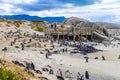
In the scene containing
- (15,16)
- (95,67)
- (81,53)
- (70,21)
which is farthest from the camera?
(15,16)

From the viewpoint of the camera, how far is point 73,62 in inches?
1469

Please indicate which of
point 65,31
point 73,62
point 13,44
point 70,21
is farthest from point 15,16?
point 73,62

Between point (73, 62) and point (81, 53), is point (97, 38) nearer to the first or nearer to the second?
point (81, 53)

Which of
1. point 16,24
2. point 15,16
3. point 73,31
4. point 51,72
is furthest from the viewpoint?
point 15,16

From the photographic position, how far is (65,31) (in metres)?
68.0

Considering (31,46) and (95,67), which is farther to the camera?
(31,46)

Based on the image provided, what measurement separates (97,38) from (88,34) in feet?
6.32

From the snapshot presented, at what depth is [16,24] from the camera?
253ft

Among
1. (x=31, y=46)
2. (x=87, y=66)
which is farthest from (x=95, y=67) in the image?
(x=31, y=46)

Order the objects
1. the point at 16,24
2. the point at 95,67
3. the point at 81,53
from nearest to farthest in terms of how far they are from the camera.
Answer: the point at 95,67, the point at 81,53, the point at 16,24

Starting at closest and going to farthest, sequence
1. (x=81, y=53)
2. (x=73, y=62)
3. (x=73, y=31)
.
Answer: (x=73, y=62) → (x=81, y=53) → (x=73, y=31)

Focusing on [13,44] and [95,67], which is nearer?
[95,67]

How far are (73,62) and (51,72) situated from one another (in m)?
9.01

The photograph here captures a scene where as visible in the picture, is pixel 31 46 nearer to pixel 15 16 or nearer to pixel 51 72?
pixel 51 72
